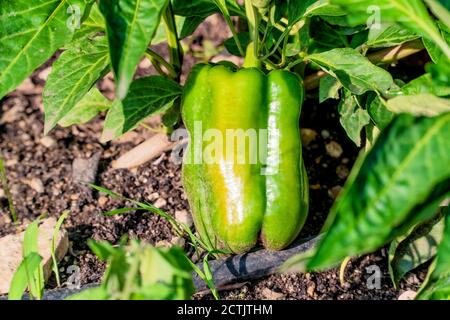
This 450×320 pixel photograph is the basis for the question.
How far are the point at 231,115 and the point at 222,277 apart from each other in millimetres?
350

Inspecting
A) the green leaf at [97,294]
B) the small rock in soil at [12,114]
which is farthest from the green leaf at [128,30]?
the small rock in soil at [12,114]

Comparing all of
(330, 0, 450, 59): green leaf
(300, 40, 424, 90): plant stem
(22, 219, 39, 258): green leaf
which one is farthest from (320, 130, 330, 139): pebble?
(22, 219, 39, 258): green leaf

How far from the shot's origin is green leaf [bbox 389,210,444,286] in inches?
63.7

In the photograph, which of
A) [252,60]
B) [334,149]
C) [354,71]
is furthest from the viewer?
[334,149]

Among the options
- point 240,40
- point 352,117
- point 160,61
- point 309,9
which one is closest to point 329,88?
point 352,117

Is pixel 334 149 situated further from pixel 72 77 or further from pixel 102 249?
pixel 102 249

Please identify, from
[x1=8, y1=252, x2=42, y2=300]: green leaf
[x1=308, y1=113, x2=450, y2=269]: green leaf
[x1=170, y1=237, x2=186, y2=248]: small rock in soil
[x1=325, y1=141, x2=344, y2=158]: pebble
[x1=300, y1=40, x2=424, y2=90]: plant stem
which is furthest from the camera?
[x1=325, y1=141, x2=344, y2=158]: pebble

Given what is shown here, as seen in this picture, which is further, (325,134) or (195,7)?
(325,134)

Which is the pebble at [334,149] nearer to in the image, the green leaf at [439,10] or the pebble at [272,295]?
the pebble at [272,295]

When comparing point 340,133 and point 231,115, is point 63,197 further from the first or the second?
point 340,133

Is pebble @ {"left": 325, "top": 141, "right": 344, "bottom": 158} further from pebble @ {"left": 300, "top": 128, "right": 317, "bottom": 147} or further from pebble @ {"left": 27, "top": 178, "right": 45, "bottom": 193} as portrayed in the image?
pebble @ {"left": 27, "top": 178, "right": 45, "bottom": 193}

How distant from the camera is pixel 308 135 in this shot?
2012 mm

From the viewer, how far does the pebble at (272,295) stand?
65.0 inches

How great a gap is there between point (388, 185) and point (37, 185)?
111 cm
